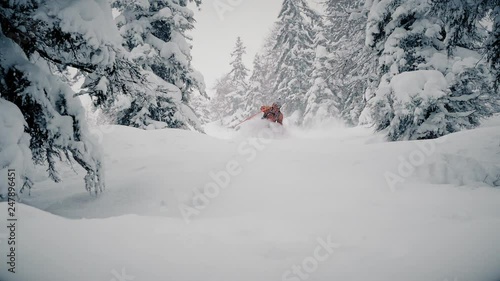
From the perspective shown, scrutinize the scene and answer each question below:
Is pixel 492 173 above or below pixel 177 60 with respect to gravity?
below

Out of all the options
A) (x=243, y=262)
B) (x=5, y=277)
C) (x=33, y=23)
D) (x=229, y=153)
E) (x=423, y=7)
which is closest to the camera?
(x=5, y=277)

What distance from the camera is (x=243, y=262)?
2.36 m

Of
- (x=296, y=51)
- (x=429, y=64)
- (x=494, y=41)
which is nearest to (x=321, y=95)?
(x=296, y=51)

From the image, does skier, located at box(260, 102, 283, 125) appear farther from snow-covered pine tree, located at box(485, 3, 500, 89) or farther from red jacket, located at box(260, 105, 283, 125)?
snow-covered pine tree, located at box(485, 3, 500, 89)

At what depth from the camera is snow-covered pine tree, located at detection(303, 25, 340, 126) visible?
19.8 m

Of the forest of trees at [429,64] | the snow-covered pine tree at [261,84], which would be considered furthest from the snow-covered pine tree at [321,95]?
the forest of trees at [429,64]

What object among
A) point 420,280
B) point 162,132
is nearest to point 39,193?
point 162,132

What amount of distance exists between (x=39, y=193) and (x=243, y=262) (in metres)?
4.95

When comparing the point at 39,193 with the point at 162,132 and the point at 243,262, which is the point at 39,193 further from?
the point at 243,262

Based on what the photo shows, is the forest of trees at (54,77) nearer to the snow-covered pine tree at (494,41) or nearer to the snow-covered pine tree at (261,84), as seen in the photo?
the snow-covered pine tree at (494,41)

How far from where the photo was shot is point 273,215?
11.8ft

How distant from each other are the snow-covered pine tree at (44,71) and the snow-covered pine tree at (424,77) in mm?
7230

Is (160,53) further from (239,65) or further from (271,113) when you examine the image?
(239,65)

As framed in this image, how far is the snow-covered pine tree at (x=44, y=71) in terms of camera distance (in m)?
3.29
